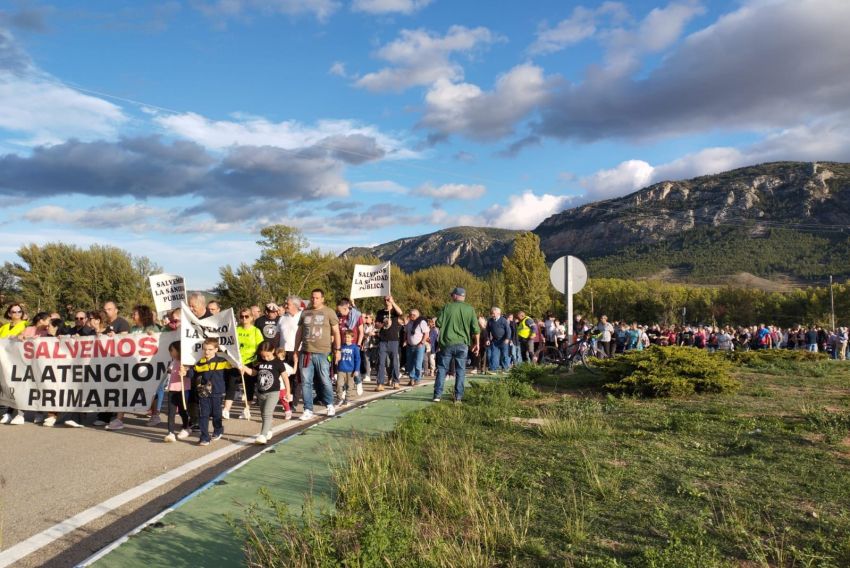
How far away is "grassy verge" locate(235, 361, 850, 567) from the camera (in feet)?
13.1

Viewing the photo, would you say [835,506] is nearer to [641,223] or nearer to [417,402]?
[417,402]

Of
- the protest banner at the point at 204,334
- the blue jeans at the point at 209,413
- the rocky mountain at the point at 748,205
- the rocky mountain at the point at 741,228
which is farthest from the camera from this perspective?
the rocky mountain at the point at 748,205

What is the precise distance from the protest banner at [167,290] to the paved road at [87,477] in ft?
15.4

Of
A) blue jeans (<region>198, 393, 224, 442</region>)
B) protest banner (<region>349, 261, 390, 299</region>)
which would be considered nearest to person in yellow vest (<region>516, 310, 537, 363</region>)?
protest banner (<region>349, 261, 390, 299</region>)

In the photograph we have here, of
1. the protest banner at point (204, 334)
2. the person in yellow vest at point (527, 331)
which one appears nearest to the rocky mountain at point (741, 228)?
the person in yellow vest at point (527, 331)

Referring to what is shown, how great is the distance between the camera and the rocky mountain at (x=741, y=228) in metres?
139

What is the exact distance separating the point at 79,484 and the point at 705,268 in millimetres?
152100

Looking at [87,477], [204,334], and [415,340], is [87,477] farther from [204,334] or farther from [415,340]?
[415,340]

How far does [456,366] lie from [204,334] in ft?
13.6

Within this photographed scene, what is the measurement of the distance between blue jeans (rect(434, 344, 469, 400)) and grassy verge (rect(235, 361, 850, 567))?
74.3 inches

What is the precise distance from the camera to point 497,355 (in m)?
18.9

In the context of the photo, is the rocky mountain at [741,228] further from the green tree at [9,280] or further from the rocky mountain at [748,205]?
the green tree at [9,280]

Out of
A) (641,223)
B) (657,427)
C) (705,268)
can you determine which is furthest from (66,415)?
(641,223)

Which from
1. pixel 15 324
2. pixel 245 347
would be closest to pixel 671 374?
pixel 245 347
